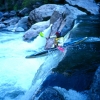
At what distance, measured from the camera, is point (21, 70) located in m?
7.00

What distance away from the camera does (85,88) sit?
418 centimetres

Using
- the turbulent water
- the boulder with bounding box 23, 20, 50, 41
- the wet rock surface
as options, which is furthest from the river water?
the boulder with bounding box 23, 20, 50, 41

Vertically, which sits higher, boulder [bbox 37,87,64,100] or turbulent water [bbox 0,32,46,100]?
boulder [bbox 37,87,64,100]

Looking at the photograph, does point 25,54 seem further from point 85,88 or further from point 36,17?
point 36,17

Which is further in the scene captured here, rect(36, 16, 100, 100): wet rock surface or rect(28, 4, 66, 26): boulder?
rect(28, 4, 66, 26): boulder

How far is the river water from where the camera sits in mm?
5336

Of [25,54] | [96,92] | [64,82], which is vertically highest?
[96,92]

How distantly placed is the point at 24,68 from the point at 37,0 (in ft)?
45.2

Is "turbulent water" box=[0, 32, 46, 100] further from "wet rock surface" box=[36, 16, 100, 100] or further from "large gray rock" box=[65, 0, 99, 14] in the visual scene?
"large gray rock" box=[65, 0, 99, 14]

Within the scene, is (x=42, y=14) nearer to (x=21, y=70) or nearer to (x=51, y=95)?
(x=21, y=70)

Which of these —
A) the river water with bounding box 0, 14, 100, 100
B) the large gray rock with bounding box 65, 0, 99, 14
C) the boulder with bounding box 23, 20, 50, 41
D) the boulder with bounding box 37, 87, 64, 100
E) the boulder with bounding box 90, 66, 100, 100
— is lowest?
the boulder with bounding box 23, 20, 50, 41

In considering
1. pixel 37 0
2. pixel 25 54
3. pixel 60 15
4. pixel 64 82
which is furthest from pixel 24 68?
pixel 37 0

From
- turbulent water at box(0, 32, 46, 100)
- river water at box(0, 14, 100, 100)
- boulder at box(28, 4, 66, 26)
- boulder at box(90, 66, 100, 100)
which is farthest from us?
boulder at box(28, 4, 66, 26)

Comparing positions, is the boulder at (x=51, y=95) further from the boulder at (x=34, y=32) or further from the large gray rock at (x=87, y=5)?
the large gray rock at (x=87, y=5)
